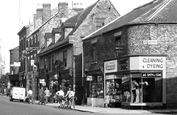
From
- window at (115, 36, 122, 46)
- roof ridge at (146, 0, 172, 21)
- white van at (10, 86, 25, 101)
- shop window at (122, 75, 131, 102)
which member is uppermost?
→ roof ridge at (146, 0, 172, 21)

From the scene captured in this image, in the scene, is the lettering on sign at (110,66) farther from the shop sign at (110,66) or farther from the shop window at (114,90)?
the shop window at (114,90)

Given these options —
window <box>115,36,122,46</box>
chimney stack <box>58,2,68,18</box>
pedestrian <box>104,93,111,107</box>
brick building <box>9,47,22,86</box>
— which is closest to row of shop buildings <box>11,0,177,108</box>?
window <box>115,36,122,46</box>

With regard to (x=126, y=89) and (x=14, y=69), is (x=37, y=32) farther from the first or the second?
(x=126, y=89)

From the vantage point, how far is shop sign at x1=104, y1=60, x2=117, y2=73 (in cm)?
A: 3447

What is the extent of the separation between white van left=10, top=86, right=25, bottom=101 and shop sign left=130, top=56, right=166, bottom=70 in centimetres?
2559

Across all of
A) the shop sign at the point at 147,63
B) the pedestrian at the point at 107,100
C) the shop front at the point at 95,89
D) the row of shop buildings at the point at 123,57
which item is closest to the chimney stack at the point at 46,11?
the row of shop buildings at the point at 123,57

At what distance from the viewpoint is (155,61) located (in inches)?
1243

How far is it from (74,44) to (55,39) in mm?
9223

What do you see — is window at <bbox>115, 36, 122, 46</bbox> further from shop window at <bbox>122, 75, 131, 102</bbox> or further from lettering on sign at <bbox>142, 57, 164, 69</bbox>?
lettering on sign at <bbox>142, 57, 164, 69</bbox>

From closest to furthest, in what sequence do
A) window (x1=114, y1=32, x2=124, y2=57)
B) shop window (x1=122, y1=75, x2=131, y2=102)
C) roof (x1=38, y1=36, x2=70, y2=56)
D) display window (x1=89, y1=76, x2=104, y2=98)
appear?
shop window (x1=122, y1=75, x2=131, y2=102), window (x1=114, y1=32, x2=124, y2=57), display window (x1=89, y1=76, x2=104, y2=98), roof (x1=38, y1=36, x2=70, y2=56)

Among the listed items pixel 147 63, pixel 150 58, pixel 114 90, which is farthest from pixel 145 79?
pixel 114 90

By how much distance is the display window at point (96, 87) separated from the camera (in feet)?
124

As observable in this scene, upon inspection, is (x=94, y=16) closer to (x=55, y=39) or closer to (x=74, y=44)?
(x=74, y=44)

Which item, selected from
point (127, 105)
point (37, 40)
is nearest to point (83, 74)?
point (127, 105)
